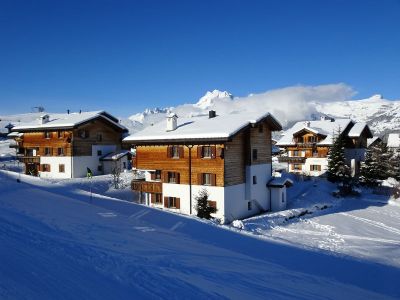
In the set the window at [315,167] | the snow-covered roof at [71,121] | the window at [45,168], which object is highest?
the snow-covered roof at [71,121]

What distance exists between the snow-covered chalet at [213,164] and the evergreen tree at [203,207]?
2.48 feet

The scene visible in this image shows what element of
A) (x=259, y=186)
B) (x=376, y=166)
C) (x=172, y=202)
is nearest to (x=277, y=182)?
(x=259, y=186)

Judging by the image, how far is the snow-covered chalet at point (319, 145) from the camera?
175 ft

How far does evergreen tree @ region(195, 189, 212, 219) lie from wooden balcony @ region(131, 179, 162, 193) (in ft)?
16.4

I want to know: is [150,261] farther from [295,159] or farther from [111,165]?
[295,159]

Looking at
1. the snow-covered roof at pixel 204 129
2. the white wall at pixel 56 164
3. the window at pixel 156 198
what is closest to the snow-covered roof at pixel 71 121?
the white wall at pixel 56 164

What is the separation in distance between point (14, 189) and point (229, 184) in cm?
1567

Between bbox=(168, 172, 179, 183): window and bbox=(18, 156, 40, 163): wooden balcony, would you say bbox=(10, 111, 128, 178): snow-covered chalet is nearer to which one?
bbox=(18, 156, 40, 163): wooden balcony

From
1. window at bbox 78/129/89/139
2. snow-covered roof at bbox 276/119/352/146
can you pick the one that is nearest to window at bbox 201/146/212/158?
window at bbox 78/129/89/139

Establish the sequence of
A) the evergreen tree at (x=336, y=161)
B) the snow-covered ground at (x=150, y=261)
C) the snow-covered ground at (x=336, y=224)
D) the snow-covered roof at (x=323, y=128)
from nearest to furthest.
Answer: the snow-covered ground at (x=150, y=261) < the snow-covered ground at (x=336, y=224) < the evergreen tree at (x=336, y=161) < the snow-covered roof at (x=323, y=128)

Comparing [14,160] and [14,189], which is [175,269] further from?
[14,160]

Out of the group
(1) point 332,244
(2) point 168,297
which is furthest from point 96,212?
(1) point 332,244

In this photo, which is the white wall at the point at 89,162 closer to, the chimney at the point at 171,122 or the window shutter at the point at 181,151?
the chimney at the point at 171,122

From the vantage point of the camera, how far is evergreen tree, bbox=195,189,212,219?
96.2 feet
